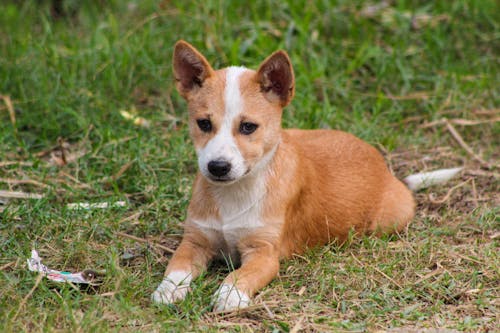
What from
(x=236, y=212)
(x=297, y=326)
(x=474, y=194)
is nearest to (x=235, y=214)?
(x=236, y=212)

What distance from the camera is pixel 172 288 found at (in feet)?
15.8

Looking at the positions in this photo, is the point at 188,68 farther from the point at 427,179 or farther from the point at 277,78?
the point at 427,179

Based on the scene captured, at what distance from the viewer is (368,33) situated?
28.1ft

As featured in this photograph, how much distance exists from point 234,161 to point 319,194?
1071 mm

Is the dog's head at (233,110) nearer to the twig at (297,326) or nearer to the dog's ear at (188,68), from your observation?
the dog's ear at (188,68)

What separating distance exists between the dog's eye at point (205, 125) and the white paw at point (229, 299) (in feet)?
3.22

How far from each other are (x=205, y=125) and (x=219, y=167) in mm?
368

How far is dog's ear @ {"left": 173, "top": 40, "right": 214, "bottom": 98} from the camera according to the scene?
5.15m

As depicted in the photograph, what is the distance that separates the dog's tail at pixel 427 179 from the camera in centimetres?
661

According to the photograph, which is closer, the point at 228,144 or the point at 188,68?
the point at 228,144

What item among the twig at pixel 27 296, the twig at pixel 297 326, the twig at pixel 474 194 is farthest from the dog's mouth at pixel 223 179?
the twig at pixel 474 194

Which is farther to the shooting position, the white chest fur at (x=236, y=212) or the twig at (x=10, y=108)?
the twig at (x=10, y=108)

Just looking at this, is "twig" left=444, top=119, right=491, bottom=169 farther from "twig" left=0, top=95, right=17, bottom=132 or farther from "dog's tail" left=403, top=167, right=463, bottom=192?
"twig" left=0, top=95, right=17, bottom=132

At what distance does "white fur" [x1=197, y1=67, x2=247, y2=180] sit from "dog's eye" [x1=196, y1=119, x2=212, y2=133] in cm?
10
